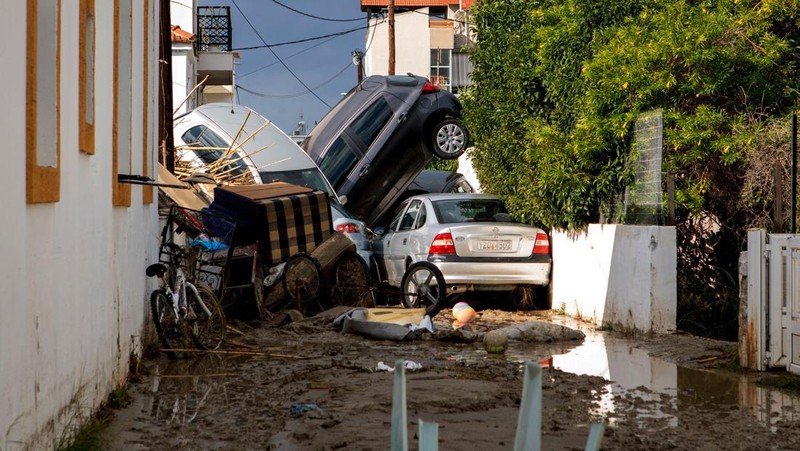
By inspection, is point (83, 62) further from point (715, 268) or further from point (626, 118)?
point (715, 268)

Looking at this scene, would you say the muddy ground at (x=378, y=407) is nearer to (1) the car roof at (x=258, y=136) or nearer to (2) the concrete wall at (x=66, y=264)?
(2) the concrete wall at (x=66, y=264)

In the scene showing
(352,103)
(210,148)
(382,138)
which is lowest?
(210,148)

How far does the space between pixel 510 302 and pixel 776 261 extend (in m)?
8.50

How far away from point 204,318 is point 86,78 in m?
4.73

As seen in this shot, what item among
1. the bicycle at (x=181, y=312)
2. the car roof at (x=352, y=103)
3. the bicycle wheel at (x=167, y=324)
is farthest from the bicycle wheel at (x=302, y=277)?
the car roof at (x=352, y=103)

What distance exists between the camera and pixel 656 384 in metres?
9.46

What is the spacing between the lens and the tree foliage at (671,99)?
1355 cm

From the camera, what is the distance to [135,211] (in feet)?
31.9

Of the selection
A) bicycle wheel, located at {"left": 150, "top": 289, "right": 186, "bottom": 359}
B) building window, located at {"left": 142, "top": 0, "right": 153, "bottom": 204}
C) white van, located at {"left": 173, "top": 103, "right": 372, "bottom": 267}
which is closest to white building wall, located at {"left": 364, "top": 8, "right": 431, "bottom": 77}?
white van, located at {"left": 173, "top": 103, "right": 372, "bottom": 267}

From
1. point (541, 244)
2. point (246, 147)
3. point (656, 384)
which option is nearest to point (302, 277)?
point (541, 244)

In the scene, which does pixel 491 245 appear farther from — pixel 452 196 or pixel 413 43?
pixel 413 43

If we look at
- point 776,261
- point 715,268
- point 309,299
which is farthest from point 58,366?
point 715,268

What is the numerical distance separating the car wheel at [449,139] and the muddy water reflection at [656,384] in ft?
30.3

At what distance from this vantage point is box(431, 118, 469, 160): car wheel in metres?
21.4
